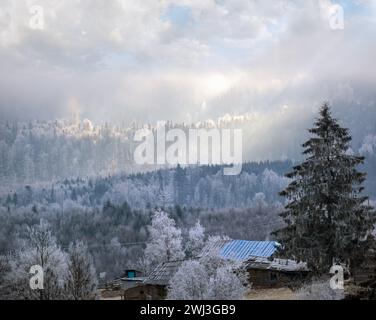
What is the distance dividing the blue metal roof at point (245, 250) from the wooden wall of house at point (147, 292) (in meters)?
6.09

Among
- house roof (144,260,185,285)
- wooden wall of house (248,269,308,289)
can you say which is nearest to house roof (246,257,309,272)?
wooden wall of house (248,269,308,289)

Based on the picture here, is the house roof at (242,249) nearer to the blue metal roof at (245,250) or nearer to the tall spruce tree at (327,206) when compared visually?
the blue metal roof at (245,250)

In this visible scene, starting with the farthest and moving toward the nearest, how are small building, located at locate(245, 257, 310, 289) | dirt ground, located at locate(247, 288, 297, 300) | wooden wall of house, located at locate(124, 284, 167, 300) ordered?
wooden wall of house, located at locate(124, 284, 167, 300) → small building, located at locate(245, 257, 310, 289) → dirt ground, located at locate(247, 288, 297, 300)

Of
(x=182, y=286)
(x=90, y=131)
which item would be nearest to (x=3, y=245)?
(x=182, y=286)

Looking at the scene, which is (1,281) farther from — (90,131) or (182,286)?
(90,131)

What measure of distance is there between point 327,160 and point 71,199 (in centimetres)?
15953

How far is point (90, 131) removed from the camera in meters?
185

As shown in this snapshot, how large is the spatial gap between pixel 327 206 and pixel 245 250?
836 inches

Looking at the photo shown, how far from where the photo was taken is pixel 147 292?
41.8 metres

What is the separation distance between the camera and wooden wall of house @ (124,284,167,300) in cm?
4097

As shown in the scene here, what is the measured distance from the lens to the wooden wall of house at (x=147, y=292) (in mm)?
40969

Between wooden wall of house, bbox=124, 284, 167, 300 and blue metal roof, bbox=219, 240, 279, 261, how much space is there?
609 cm

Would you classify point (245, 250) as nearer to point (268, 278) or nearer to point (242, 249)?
point (242, 249)

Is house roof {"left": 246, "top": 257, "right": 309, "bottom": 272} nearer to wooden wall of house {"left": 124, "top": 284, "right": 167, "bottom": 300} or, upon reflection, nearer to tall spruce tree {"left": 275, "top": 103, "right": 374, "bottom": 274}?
wooden wall of house {"left": 124, "top": 284, "right": 167, "bottom": 300}
